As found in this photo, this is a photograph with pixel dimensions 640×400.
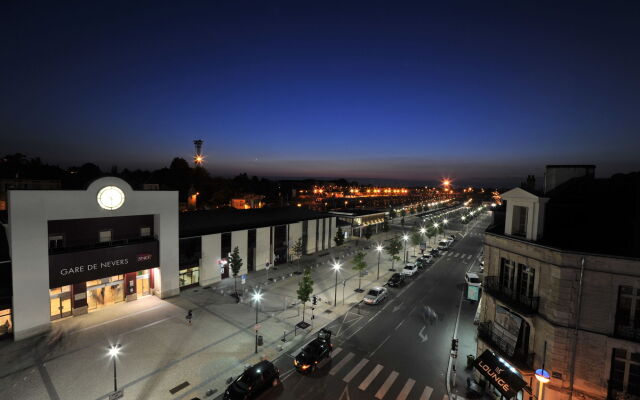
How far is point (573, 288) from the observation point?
15680 millimetres

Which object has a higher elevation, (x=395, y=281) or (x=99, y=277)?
(x=99, y=277)

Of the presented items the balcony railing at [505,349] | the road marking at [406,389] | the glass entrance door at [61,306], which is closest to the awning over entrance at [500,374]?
the balcony railing at [505,349]

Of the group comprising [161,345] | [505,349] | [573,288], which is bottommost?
[161,345]

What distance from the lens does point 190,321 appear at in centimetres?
2814

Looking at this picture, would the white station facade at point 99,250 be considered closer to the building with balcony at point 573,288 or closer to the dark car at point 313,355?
the dark car at point 313,355

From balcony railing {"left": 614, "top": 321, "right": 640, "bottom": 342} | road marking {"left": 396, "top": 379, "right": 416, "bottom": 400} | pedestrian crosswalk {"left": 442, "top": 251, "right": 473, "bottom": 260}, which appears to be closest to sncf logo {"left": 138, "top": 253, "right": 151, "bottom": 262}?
road marking {"left": 396, "top": 379, "right": 416, "bottom": 400}

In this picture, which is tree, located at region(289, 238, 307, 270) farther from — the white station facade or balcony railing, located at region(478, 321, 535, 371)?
balcony railing, located at region(478, 321, 535, 371)

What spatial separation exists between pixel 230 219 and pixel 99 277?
19.2m

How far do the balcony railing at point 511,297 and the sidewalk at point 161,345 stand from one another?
605 inches

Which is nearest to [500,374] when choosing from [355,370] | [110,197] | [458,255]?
[355,370]

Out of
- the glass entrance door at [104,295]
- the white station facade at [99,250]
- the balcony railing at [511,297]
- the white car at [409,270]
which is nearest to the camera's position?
the balcony railing at [511,297]

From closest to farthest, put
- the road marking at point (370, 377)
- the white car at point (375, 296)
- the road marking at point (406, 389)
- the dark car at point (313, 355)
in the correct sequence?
the road marking at point (406, 389)
the road marking at point (370, 377)
the dark car at point (313, 355)
the white car at point (375, 296)

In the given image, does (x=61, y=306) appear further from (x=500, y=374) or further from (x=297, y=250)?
(x=500, y=374)

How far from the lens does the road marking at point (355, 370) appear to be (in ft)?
67.9
